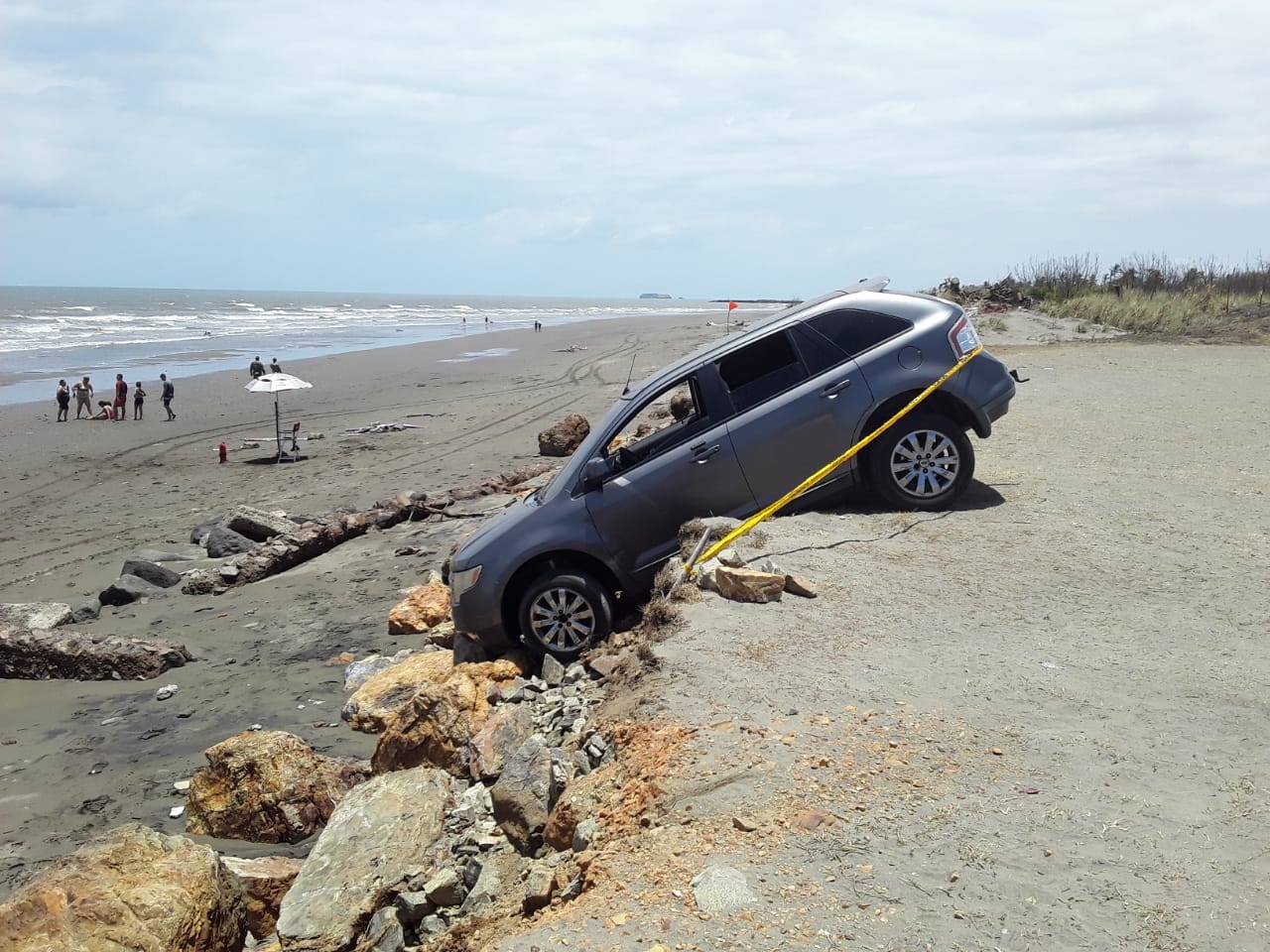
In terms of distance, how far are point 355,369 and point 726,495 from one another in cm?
3591

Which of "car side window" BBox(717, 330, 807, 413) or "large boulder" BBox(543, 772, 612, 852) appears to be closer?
"large boulder" BBox(543, 772, 612, 852)

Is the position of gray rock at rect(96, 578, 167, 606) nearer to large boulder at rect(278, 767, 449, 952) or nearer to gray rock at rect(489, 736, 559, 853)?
large boulder at rect(278, 767, 449, 952)

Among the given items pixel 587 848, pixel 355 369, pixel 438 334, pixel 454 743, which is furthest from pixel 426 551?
A: pixel 438 334

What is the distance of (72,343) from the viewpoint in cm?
5703

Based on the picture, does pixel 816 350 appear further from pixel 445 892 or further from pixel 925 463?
pixel 445 892

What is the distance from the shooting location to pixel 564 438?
18766 millimetres

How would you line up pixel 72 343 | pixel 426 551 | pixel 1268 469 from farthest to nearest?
pixel 72 343 < pixel 426 551 < pixel 1268 469

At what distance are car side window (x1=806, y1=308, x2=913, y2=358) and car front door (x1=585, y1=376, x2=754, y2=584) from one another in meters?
1.13

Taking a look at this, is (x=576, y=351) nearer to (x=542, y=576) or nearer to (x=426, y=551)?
(x=426, y=551)

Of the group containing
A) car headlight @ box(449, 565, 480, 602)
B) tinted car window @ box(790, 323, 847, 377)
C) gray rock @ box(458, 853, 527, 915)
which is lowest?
gray rock @ box(458, 853, 527, 915)

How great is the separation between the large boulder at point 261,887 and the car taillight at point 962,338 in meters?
5.85

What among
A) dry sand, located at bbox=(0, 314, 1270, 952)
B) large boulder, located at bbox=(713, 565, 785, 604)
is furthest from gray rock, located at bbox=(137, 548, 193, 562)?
large boulder, located at bbox=(713, 565, 785, 604)

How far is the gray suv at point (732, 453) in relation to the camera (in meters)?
7.59

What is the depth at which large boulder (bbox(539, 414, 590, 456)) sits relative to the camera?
1878 cm
